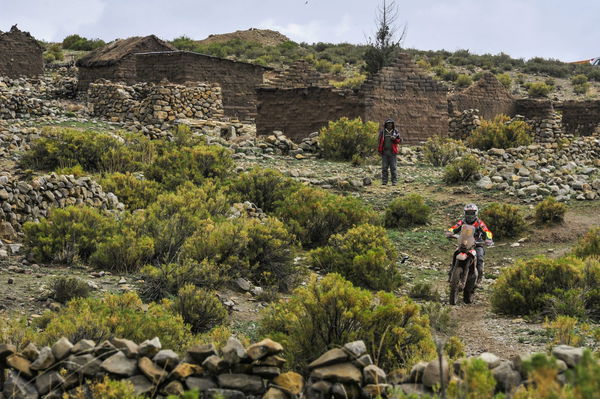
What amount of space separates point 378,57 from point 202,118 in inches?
818

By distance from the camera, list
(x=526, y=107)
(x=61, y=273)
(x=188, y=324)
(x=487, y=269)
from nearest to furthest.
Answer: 1. (x=188, y=324)
2. (x=61, y=273)
3. (x=487, y=269)
4. (x=526, y=107)

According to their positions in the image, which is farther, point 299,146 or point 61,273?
point 299,146

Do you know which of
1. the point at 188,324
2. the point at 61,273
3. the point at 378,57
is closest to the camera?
the point at 188,324

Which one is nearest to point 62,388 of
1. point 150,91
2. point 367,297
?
point 367,297

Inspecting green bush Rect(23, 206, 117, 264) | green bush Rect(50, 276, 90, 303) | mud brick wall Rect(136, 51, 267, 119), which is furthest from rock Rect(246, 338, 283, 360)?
mud brick wall Rect(136, 51, 267, 119)

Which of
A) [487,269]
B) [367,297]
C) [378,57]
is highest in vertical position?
[378,57]

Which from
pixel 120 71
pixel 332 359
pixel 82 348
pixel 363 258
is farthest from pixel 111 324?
pixel 120 71

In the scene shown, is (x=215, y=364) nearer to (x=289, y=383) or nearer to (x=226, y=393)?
(x=226, y=393)

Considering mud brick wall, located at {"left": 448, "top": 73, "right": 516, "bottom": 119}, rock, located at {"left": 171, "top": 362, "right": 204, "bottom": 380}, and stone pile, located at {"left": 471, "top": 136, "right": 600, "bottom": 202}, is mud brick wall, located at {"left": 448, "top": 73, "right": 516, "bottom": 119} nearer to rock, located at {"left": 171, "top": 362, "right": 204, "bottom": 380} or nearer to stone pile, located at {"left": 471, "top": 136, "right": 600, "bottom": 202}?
stone pile, located at {"left": 471, "top": 136, "right": 600, "bottom": 202}

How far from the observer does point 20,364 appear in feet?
16.7

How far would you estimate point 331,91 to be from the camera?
22.7 meters

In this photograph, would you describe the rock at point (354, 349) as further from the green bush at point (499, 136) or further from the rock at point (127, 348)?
the green bush at point (499, 136)

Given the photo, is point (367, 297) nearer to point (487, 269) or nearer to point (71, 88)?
point (487, 269)

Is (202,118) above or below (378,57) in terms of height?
below
